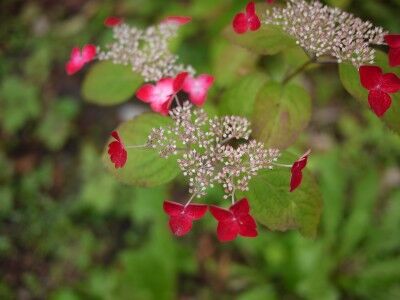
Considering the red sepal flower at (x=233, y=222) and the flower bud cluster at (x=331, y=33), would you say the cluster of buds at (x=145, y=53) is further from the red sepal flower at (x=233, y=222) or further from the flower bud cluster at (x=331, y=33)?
the red sepal flower at (x=233, y=222)


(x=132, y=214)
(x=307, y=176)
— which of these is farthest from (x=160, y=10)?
(x=307, y=176)

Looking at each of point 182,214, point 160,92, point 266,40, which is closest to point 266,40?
point 266,40

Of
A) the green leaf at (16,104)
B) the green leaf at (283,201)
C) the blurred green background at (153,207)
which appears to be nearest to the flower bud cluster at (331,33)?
the green leaf at (283,201)

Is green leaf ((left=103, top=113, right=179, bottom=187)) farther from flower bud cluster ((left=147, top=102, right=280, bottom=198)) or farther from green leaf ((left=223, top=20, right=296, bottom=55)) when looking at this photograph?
green leaf ((left=223, top=20, right=296, bottom=55))

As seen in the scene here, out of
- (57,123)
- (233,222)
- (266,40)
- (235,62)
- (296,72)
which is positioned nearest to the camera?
(233,222)

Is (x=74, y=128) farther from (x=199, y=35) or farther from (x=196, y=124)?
(x=196, y=124)

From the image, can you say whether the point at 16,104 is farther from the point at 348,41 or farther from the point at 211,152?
the point at 348,41

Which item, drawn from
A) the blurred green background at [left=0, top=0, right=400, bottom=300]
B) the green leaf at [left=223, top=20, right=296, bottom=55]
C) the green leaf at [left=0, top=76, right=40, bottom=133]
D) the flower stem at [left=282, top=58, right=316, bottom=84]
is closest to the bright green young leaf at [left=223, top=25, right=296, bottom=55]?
the green leaf at [left=223, top=20, right=296, bottom=55]

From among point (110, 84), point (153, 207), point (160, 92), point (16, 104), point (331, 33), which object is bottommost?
point (16, 104)
